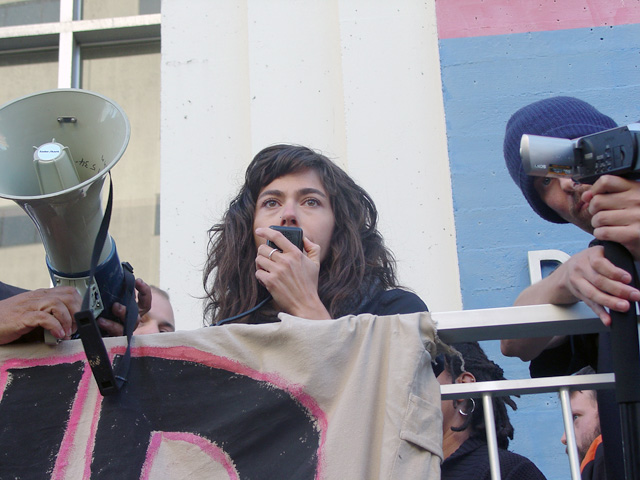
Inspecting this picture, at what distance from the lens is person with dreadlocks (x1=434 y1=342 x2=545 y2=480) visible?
2.18m

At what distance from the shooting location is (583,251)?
5.54 ft

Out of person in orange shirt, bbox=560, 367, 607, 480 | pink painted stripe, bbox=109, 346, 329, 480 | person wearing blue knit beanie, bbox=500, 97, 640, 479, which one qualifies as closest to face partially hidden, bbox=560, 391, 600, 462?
person in orange shirt, bbox=560, 367, 607, 480

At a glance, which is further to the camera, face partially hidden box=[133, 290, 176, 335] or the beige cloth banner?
face partially hidden box=[133, 290, 176, 335]

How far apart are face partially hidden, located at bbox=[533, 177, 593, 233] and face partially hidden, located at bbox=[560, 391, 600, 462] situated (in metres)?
0.92

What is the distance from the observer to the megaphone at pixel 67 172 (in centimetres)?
186

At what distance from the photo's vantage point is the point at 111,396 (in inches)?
67.7

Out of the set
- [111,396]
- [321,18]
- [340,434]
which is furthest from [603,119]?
[321,18]

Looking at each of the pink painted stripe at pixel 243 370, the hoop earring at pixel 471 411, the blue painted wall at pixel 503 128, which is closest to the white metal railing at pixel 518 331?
the pink painted stripe at pixel 243 370

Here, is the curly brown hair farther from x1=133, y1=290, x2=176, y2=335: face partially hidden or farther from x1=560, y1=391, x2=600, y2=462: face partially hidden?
x1=560, y1=391, x2=600, y2=462: face partially hidden

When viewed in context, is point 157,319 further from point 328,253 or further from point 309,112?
point 309,112

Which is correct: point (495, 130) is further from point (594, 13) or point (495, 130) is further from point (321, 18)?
point (321, 18)

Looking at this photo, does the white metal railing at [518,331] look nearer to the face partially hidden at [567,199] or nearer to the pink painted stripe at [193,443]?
the face partially hidden at [567,199]

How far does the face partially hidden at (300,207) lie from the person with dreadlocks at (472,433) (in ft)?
1.67

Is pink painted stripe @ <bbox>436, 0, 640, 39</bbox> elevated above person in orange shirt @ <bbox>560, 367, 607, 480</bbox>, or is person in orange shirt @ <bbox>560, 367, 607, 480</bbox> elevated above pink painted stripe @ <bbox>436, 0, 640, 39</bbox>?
pink painted stripe @ <bbox>436, 0, 640, 39</bbox>
